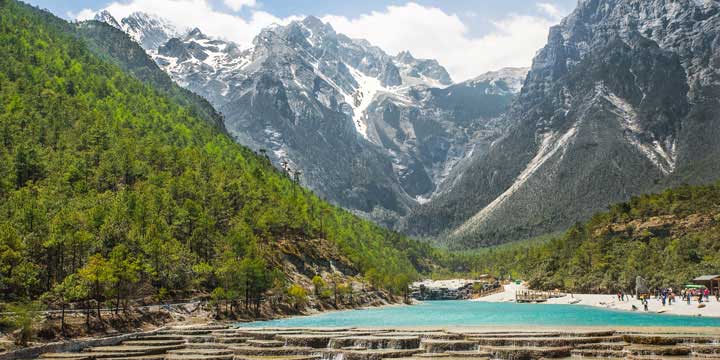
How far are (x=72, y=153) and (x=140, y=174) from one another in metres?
16.0

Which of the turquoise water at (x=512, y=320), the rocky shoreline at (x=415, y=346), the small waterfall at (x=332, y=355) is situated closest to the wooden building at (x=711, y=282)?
the turquoise water at (x=512, y=320)

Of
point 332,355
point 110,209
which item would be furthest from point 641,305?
point 110,209

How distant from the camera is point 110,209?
11775 cm

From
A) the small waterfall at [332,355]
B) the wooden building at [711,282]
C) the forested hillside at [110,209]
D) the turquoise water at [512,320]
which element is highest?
the forested hillside at [110,209]

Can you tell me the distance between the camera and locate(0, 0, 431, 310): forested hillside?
306 ft

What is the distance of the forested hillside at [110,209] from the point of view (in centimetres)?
9319

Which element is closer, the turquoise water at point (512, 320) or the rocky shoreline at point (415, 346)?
the rocky shoreline at point (415, 346)

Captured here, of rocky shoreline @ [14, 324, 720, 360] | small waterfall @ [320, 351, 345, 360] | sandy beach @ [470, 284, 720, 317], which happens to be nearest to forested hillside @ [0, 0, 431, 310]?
rocky shoreline @ [14, 324, 720, 360]

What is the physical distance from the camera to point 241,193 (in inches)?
7037

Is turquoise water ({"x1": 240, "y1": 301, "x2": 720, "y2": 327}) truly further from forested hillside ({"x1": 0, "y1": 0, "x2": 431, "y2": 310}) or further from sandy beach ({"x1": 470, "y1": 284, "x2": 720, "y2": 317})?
forested hillside ({"x1": 0, "y1": 0, "x2": 431, "y2": 310})

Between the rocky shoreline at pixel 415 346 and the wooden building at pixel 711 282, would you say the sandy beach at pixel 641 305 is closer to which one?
the wooden building at pixel 711 282

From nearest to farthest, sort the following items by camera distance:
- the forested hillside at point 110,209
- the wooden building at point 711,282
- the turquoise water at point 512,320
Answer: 1. the forested hillside at point 110,209
2. the turquoise water at point 512,320
3. the wooden building at point 711,282

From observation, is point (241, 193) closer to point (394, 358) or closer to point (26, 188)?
point (26, 188)

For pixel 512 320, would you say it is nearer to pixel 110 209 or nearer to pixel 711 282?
pixel 711 282
